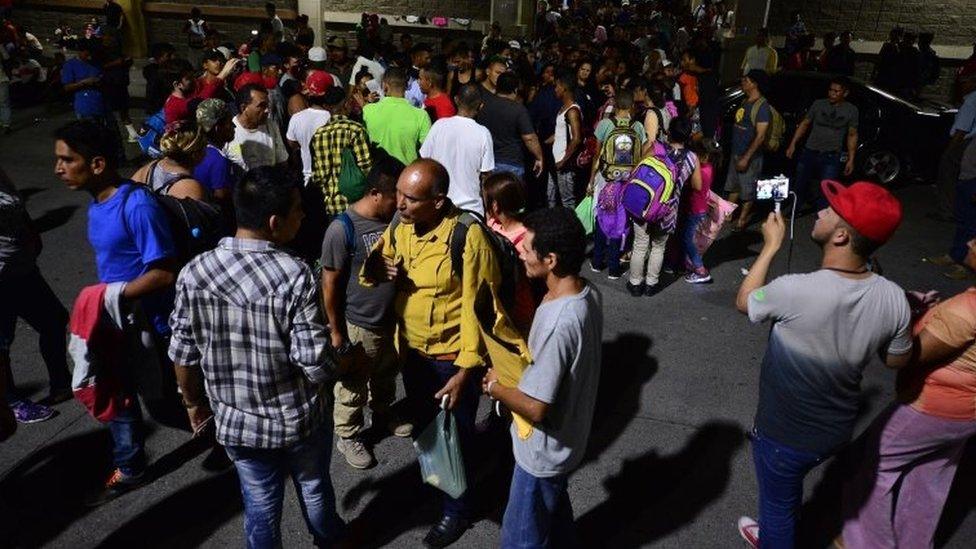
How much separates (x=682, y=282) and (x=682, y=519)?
10.8 feet

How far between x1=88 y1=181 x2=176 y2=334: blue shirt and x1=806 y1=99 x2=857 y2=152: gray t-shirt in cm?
696

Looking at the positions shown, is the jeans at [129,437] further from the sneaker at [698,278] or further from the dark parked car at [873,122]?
the dark parked car at [873,122]

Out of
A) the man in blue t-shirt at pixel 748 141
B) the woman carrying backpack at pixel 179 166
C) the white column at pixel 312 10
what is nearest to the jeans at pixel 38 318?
the woman carrying backpack at pixel 179 166

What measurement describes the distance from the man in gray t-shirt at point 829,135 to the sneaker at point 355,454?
6254 millimetres

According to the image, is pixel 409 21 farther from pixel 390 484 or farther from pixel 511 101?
pixel 390 484

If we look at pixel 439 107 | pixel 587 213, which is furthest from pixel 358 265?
pixel 439 107

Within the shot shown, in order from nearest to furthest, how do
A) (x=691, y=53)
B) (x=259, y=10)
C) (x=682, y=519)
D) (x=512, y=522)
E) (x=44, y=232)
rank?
(x=512, y=522) → (x=682, y=519) → (x=44, y=232) → (x=691, y=53) → (x=259, y=10)

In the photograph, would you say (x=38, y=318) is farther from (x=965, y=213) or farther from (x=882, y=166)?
(x=882, y=166)

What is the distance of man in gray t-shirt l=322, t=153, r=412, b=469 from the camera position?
3287 millimetres

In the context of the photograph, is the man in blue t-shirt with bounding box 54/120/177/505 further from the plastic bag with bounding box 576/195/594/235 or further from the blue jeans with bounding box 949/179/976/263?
the blue jeans with bounding box 949/179/976/263

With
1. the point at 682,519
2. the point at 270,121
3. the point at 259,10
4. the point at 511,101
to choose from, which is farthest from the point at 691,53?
the point at 259,10

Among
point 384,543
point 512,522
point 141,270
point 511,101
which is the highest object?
point 511,101

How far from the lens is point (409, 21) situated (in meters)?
18.0

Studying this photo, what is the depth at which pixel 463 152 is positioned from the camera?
5375 millimetres
